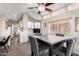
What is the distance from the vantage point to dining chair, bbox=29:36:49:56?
2475 mm

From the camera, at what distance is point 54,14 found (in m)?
2.52

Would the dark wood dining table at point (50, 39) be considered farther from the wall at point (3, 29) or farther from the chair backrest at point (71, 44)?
the wall at point (3, 29)

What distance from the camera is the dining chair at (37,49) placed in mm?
2475

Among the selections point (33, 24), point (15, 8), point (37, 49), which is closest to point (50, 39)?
point (37, 49)

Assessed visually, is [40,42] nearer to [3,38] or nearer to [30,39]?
[30,39]

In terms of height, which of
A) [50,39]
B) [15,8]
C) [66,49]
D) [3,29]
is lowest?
[66,49]

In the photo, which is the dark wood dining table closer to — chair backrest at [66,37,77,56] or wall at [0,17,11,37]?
chair backrest at [66,37,77,56]

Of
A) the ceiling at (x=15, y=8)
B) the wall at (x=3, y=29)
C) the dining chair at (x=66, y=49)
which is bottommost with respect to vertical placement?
the dining chair at (x=66, y=49)

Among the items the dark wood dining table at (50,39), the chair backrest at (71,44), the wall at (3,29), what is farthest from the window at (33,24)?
the chair backrest at (71,44)

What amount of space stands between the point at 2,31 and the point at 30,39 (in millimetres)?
528

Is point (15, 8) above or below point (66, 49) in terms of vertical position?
above

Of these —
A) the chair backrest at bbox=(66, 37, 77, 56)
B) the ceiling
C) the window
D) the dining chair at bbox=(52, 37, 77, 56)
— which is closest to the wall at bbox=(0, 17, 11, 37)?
the ceiling

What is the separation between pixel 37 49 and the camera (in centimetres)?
249

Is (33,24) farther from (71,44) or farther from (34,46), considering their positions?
(71,44)
